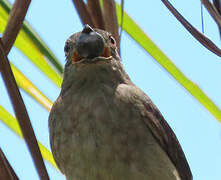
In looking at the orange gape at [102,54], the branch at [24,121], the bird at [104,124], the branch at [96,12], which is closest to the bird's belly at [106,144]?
the bird at [104,124]

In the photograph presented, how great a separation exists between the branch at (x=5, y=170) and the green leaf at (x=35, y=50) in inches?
35.4

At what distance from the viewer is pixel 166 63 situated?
2604mm

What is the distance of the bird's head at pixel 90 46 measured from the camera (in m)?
2.42

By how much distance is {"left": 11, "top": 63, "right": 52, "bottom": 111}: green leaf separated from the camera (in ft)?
8.86

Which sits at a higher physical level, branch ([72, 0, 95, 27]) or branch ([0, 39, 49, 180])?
branch ([72, 0, 95, 27])

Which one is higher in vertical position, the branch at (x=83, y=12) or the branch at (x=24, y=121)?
the branch at (x=83, y=12)

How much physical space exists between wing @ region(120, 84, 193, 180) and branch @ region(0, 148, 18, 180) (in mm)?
1177

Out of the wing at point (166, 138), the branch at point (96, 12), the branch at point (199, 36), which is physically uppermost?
the branch at point (96, 12)

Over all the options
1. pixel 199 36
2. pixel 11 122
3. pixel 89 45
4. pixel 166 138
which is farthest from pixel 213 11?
pixel 11 122

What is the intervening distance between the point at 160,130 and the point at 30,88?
2.79ft

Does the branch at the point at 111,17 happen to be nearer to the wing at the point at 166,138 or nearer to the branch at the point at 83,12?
the branch at the point at 83,12

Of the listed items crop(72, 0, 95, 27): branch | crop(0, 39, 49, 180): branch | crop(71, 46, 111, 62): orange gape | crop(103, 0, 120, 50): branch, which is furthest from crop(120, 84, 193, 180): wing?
crop(0, 39, 49, 180): branch

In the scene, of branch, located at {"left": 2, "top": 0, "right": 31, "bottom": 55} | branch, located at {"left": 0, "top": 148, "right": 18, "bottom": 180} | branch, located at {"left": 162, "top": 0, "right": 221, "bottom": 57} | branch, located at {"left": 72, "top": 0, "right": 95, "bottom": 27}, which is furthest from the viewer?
branch, located at {"left": 72, "top": 0, "right": 95, "bottom": 27}

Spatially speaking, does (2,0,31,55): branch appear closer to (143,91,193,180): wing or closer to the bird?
the bird
